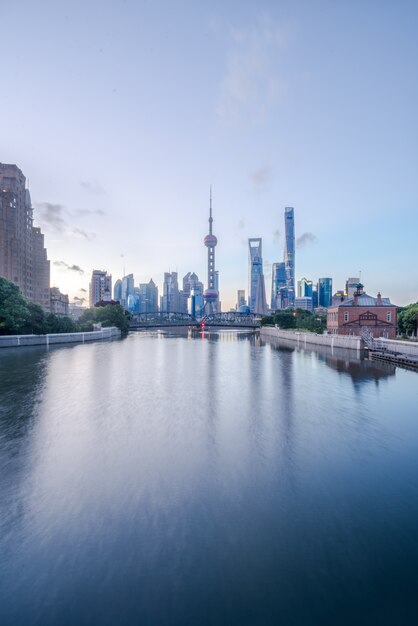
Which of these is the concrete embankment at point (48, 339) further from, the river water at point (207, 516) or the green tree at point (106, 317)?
the river water at point (207, 516)

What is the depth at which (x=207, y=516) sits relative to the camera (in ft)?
29.7

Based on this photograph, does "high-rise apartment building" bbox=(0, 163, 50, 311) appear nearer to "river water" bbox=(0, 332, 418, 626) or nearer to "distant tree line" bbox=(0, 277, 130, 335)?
"distant tree line" bbox=(0, 277, 130, 335)

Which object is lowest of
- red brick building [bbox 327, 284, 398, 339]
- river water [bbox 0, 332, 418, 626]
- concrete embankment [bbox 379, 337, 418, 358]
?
river water [bbox 0, 332, 418, 626]

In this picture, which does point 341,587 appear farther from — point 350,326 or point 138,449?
point 350,326

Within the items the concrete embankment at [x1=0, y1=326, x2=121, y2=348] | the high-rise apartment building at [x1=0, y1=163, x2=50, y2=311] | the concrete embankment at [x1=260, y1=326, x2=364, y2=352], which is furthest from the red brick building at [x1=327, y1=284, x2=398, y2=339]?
the high-rise apartment building at [x1=0, y1=163, x2=50, y2=311]

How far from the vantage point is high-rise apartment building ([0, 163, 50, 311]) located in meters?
114

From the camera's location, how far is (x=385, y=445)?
15492 mm

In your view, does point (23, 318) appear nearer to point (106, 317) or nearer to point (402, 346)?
point (106, 317)

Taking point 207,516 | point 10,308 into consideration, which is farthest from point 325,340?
point 207,516

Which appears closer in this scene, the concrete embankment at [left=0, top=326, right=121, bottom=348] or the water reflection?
the water reflection

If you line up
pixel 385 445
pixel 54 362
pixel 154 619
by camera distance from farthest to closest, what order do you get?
pixel 54 362
pixel 385 445
pixel 154 619

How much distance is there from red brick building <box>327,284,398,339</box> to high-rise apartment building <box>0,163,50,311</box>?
10879cm

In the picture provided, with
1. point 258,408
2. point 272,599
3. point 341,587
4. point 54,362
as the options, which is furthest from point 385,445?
point 54,362

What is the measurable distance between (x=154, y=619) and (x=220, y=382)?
2570cm
